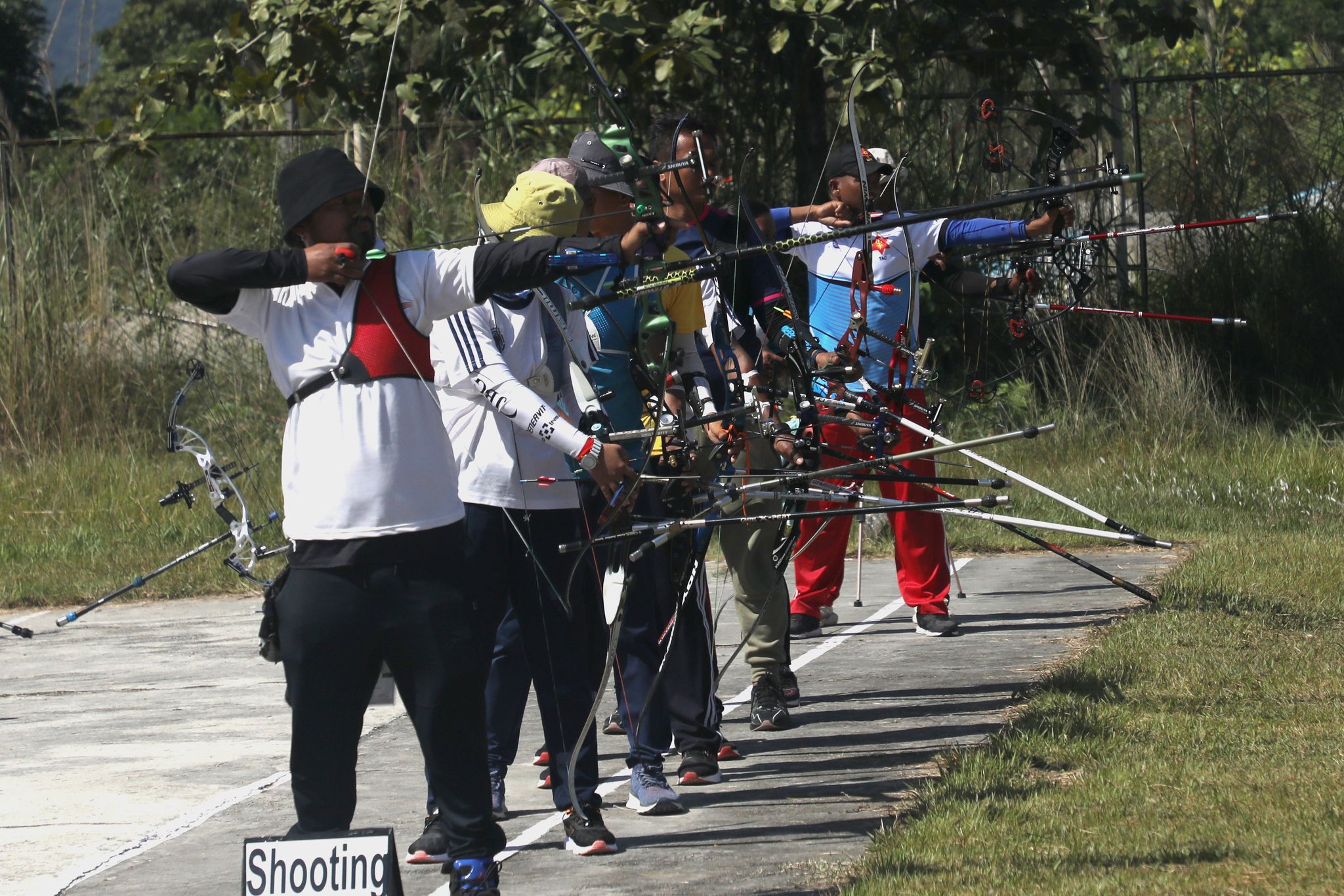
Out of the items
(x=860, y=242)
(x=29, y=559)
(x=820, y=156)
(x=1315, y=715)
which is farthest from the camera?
(x=820, y=156)

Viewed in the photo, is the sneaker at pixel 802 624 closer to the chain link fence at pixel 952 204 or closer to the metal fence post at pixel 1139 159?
the chain link fence at pixel 952 204

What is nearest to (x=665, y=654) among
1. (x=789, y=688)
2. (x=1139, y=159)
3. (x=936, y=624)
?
(x=789, y=688)

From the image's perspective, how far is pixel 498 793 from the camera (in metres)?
5.32

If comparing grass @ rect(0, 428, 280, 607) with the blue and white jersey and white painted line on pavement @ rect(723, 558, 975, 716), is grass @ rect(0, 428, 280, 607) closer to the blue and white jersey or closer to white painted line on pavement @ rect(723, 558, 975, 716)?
white painted line on pavement @ rect(723, 558, 975, 716)

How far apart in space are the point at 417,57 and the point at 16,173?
3.54 metres

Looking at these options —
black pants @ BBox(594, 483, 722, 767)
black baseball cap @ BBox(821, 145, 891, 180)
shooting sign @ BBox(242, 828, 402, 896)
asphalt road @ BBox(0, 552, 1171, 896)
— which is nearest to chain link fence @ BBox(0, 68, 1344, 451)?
asphalt road @ BBox(0, 552, 1171, 896)

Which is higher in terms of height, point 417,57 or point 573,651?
point 417,57

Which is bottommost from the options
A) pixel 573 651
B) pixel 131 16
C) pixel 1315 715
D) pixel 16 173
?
pixel 1315 715

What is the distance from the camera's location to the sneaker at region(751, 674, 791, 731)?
20.9ft

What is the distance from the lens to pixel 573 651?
5035mm

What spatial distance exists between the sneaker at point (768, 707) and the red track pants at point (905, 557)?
1.39 m

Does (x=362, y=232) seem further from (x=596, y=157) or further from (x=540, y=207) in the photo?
(x=596, y=157)

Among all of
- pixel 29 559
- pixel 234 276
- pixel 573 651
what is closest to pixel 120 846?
pixel 573 651

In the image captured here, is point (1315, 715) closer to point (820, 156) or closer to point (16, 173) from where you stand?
point (820, 156)
